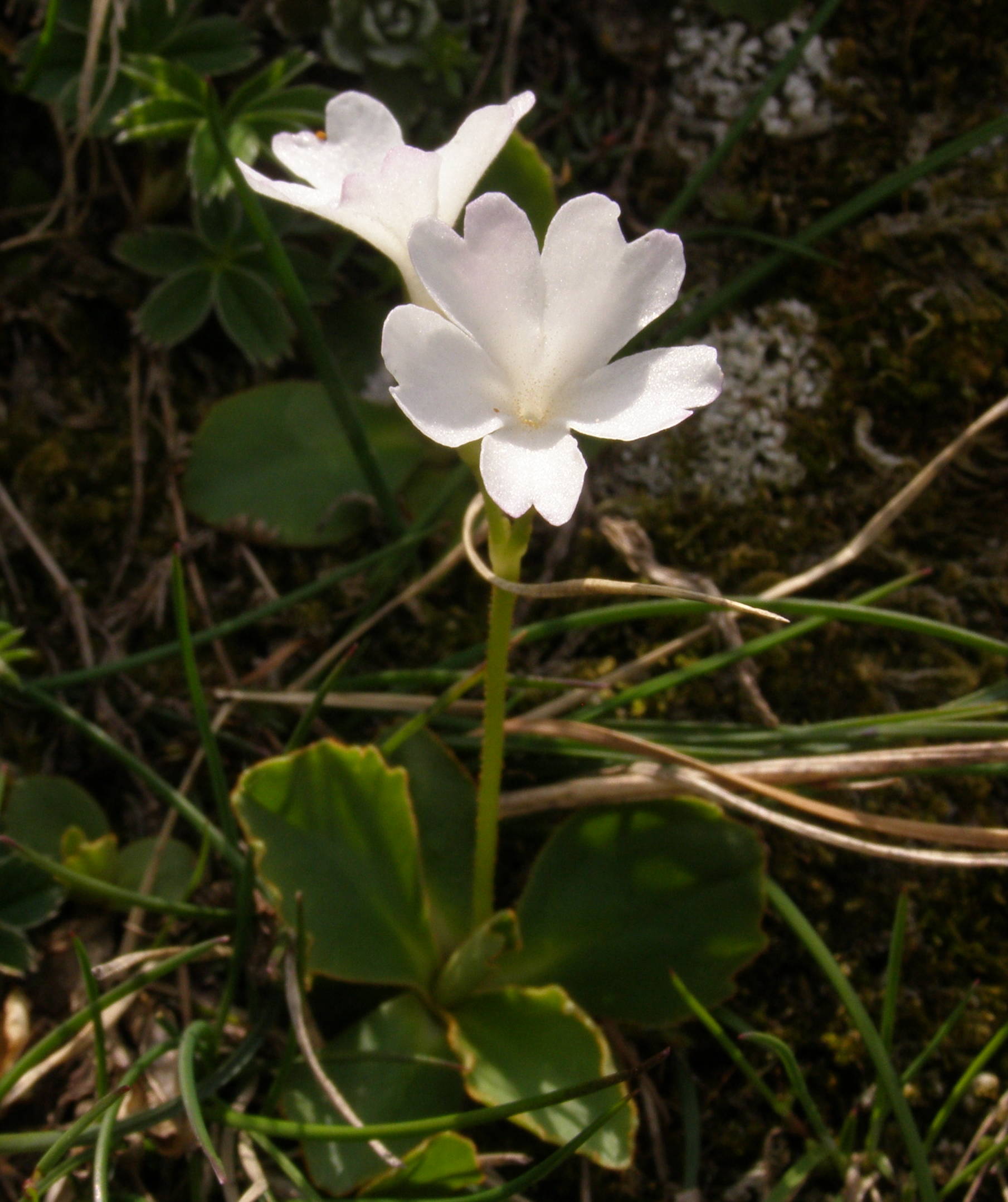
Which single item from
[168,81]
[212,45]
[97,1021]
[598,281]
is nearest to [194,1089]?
[97,1021]

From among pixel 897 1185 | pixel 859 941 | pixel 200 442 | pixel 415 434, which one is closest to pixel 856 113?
pixel 415 434

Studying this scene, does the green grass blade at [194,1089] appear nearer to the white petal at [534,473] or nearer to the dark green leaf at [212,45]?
the white petal at [534,473]

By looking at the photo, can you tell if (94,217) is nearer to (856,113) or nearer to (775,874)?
(856,113)

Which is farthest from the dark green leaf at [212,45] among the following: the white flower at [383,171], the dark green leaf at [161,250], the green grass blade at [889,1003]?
the green grass blade at [889,1003]

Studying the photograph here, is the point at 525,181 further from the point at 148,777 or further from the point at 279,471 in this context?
the point at 148,777

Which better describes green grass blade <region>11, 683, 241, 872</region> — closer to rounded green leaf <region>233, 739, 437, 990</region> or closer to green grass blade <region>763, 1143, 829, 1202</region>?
rounded green leaf <region>233, 739, 437, 990</region>

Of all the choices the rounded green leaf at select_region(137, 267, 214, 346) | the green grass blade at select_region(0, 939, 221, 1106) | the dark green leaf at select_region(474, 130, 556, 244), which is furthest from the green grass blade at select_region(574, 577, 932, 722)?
the rounded green leaf at select_region(137, 267, 214, 346)
